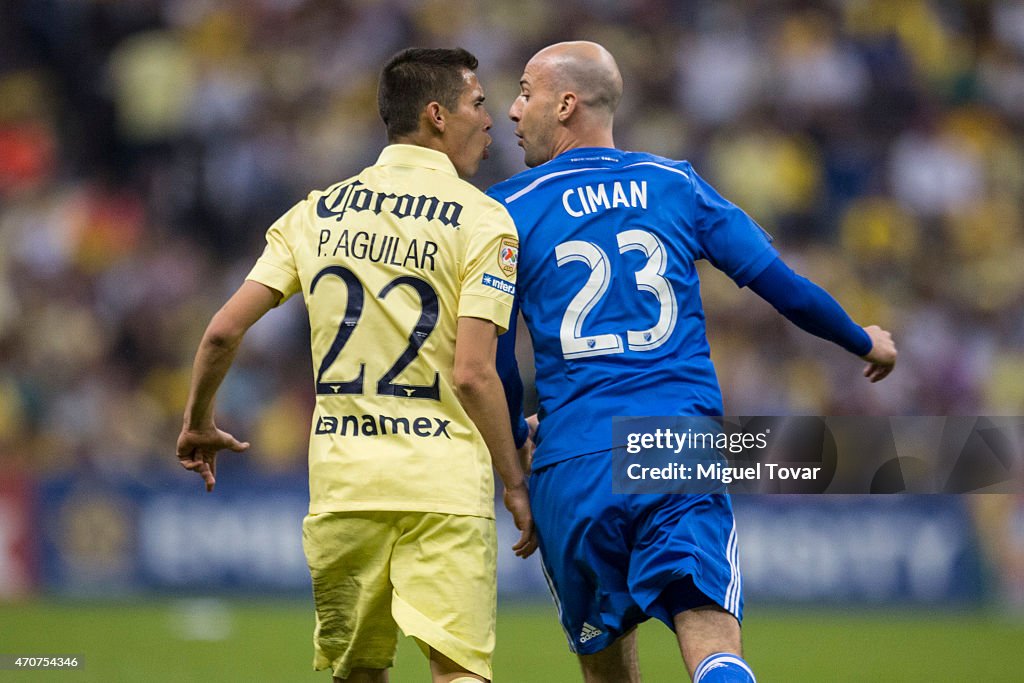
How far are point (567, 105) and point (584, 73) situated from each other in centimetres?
11

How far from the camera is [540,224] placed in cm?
439

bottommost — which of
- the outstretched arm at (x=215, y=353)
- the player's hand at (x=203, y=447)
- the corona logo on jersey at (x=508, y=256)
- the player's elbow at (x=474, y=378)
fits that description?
the player's hand at (x=203, y=447)

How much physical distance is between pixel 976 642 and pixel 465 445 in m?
5.98

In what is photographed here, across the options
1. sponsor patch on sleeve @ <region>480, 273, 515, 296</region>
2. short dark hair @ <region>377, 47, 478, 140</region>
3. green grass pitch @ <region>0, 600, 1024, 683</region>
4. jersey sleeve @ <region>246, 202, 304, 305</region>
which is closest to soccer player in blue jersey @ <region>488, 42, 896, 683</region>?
sponsor patch on sleeve @ <region>480, 273, 515, 296</region>

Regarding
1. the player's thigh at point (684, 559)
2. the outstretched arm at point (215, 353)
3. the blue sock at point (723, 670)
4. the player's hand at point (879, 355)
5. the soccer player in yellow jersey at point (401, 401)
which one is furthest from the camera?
the player's hand at point (879, 355)

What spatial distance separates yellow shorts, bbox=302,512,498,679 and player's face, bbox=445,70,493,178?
42.6 inches

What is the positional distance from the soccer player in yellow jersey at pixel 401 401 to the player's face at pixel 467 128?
0.39 feet

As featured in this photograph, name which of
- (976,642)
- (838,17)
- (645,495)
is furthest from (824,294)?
(838,17)

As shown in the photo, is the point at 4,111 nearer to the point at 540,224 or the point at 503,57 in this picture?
the point at 503,57

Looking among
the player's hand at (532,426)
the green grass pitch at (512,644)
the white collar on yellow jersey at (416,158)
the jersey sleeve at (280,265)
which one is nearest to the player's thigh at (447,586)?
the player's hand at (532,426)

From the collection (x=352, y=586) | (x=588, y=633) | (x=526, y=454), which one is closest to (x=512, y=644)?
(x=526, y=454)

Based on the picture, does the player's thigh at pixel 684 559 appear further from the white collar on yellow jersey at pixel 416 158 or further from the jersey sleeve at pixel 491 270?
the white collar on yellow jersey at pixel 416 158

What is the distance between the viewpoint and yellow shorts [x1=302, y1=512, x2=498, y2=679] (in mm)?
3982

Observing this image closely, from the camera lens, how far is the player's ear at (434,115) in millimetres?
4320
